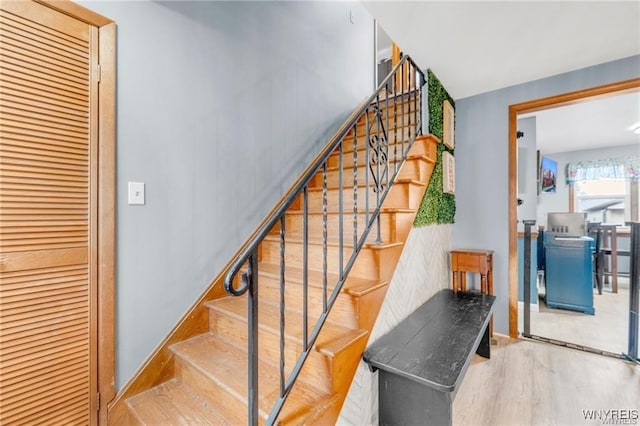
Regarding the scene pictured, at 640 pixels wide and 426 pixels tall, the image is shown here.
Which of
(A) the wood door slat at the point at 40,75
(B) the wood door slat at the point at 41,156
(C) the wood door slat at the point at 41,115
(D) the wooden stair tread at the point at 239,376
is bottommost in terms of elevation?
(D) the wooden stair tread at the point at 239,376

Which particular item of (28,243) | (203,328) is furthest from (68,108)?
(203,328)

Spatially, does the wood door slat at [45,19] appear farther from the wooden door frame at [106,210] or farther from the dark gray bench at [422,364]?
the dark gray bench at [422,364]

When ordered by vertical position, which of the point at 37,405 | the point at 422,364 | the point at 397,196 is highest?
the point at 397,196

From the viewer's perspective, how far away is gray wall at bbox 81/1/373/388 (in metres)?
1.60

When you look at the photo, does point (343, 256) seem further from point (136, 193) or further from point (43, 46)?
point (43, 46)

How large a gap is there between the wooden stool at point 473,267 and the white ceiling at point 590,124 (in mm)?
2398

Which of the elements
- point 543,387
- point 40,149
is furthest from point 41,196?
point 543,387

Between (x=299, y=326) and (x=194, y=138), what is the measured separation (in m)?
1.35

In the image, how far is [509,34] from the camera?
204 centimetres

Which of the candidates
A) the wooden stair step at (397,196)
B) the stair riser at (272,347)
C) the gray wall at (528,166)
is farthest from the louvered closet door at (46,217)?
the gray wall at (528,166)

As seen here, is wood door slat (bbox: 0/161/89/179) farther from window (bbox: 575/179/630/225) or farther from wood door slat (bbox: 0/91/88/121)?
window (bbox: 575/179/630/225)

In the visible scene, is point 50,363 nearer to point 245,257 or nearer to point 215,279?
point 215,279

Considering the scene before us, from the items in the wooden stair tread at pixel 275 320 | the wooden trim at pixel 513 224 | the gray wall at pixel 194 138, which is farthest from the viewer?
the wooden trim at pixel 513 224

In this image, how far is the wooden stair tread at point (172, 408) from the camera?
1385mm
